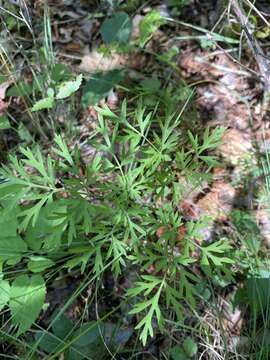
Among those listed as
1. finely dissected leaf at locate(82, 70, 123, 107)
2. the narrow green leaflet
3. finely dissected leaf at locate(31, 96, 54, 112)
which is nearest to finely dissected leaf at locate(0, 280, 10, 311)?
the narrow green leaflet

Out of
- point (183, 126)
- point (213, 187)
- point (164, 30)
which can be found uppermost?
point (164, 30)

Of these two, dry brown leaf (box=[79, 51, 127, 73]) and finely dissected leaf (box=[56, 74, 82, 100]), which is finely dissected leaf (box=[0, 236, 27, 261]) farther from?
dry brown leaf (box=[79, 51, 127, 73])

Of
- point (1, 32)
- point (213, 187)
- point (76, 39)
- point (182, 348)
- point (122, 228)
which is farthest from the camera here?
point (76, 39)

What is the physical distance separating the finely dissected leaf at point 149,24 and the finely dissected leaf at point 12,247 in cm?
142

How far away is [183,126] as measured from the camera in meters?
2.58

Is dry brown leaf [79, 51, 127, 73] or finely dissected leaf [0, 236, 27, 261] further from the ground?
dry brown leaf [79, 51, 127, 73]

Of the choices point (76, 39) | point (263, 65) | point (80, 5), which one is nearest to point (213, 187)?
point (263, 65)

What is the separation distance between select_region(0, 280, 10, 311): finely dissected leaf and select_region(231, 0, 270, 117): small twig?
1512mm

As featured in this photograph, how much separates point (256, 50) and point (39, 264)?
1377 mm

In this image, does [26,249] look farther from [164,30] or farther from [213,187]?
[164,30]

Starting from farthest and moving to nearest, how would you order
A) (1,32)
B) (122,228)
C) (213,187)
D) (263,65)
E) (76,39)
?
(76,39) < (1,32) < (213,187) < (263,65) < (122,228)

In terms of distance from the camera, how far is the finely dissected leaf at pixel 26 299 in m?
1.95

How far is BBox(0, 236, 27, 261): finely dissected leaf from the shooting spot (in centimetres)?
203

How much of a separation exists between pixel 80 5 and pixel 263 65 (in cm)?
148
